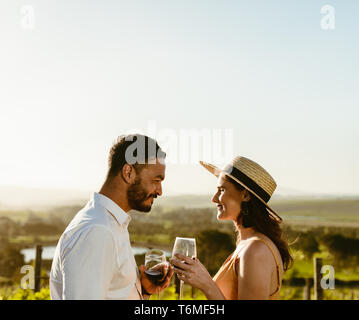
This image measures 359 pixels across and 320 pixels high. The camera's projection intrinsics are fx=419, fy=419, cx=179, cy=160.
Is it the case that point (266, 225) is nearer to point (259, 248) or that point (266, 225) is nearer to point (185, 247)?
point (259, 248)

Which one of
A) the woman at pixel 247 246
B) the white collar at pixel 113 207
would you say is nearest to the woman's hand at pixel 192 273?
the woman at pixel 247 246

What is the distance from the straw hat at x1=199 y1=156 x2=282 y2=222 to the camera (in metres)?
3.44

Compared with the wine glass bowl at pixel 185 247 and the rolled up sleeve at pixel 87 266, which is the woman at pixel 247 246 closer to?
the wine glass bowl at pixel 185 247

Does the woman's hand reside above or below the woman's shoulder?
below

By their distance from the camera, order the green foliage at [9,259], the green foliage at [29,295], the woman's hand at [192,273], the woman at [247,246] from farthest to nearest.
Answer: the green foliage at [9,259] < the green foliage at [29,295] < the woman at [247,246] < the woman's hand at [192,273]

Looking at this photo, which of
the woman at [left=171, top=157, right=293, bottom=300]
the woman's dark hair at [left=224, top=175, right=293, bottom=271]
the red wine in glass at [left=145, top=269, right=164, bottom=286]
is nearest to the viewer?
the woman at [left=171, top=157, right=293, bottom=300]

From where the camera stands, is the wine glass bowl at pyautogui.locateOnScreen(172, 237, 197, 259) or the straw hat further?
the straw hat

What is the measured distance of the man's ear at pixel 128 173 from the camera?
294 centimetres

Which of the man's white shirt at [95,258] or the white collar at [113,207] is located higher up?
the white collar at [113,207]

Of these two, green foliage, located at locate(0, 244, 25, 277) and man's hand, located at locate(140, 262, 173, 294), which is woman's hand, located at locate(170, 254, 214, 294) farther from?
green foliage, located at locate(0, 244, 25, 277)

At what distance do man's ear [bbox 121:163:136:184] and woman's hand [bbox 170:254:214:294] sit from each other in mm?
637

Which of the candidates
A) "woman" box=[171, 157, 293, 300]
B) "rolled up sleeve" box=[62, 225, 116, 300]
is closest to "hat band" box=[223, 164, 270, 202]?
"woman" box=[171, 157, 293, 300]

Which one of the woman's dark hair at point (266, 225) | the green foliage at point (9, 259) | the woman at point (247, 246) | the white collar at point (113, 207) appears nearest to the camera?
the white collar at point (113, 207)

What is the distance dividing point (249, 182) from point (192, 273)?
971mm
